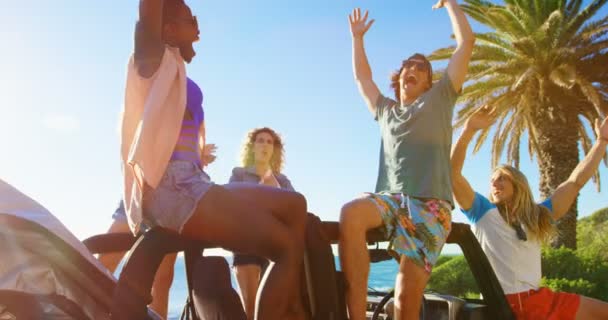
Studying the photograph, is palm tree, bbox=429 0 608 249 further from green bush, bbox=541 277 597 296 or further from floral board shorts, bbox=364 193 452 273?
floral board shorts, bbox=364 193 452 273

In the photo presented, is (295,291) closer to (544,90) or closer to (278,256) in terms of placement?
(278,256)

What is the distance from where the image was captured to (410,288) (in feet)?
8.11

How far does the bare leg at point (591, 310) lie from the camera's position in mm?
3270

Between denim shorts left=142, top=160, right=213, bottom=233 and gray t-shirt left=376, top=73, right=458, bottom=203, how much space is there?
105 cm

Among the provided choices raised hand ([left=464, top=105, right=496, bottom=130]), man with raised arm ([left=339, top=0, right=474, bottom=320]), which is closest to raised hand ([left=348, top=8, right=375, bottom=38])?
man with raised arm ([left=339, top=0, right=474, bottom=320])

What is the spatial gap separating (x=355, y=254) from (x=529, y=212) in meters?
1.80

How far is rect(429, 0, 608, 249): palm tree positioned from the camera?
14.5m

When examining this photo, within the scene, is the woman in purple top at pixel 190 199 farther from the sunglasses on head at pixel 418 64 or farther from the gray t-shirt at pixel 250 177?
the gray t-shirt at pixel 250 177

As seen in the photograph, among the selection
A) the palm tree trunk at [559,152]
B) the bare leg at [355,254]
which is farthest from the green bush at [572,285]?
the bare leg at [355,254]

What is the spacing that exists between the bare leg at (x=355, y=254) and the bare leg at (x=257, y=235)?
0.44 metres

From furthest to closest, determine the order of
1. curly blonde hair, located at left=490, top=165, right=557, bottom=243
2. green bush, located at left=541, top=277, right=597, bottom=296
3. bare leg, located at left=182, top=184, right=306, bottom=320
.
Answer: green bush, located at left=541, top=277, right=597, bottom=296, curly blonde hair, located at left=490, top=165, right=557, bottom=243, bare leg, located at left=182, top=184, right=306, bottom=320

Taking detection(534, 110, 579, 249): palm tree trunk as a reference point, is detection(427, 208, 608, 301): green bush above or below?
below

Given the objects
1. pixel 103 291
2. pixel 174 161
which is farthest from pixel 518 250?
pixel 103 291

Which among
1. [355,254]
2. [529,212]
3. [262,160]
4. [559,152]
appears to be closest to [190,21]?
[355,254]
